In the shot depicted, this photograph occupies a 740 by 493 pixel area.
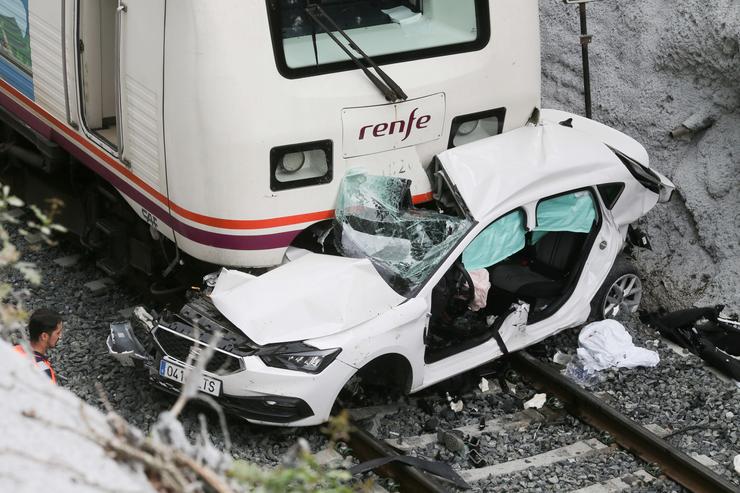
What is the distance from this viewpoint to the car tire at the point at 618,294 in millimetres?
8164

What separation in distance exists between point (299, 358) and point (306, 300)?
0.36 metres

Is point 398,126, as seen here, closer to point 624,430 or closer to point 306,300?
point 306,300

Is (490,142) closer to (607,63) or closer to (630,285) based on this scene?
(630,285)

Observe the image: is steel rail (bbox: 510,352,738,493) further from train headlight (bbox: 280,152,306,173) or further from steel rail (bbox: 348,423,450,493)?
train headlight (bbox: 280,152,306,173)

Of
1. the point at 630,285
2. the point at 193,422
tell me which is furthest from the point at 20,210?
the point at 630,285

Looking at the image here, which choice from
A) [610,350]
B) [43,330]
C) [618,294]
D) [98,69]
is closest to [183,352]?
[43,330]

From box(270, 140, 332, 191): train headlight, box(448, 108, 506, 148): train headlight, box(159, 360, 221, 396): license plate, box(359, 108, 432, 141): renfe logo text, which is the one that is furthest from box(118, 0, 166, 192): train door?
box(448, 108, 506, 148): train headlight

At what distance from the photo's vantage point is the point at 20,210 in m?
9.81

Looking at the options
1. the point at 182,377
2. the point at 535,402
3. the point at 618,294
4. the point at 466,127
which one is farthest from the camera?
the point at 618,294

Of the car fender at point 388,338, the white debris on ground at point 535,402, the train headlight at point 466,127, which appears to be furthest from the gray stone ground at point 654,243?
the train headlight at point 466,127

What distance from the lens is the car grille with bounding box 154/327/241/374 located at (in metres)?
6.45

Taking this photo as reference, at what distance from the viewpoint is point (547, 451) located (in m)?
6.96

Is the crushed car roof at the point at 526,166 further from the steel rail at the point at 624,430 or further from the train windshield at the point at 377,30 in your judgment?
the steel rail at the point at 624,430

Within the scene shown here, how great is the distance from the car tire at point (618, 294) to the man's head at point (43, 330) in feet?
12.7
